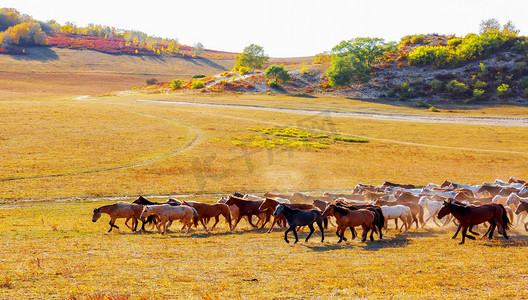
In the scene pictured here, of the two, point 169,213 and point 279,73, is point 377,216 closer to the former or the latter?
point 169,213

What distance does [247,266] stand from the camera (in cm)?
1238

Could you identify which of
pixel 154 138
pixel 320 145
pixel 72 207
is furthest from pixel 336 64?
A: pixel 72 207

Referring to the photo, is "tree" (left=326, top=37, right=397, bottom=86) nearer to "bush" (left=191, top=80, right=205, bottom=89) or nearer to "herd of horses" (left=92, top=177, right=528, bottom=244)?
"bush" (left=191, top=80, right=205, bottom=89)

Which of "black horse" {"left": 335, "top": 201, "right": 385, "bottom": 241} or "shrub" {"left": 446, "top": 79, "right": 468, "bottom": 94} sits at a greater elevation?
"shrub" {"left": 446, "top": 79, "right": 468, "bottom": 94}

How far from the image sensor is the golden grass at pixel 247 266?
1003cm

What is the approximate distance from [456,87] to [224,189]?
81853 mm

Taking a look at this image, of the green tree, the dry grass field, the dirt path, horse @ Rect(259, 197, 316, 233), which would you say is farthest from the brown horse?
the green tree

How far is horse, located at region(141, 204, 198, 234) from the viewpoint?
A: 18.2m

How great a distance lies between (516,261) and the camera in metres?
12.9

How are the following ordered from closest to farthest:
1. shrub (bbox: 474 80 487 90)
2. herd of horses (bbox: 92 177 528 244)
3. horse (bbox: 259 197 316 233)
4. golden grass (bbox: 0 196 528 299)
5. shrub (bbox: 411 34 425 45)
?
1. golden grass (bbox: 0 196 528 299)
2. herd of horses (bbox: 92 177 528 244)
3. horse (bbox: 259 197 316 233)
4. shrub (bbox: 474 80 487 90)
5. shrub (bbox: 411 34 425 45)

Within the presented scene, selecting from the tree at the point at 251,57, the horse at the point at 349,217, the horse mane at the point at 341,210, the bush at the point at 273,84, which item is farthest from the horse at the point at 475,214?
the tree at the point at 251,57

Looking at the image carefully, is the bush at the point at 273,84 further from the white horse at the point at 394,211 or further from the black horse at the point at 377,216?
the black horse at the point at 377,216

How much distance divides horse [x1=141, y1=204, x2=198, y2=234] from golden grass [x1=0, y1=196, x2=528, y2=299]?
0.71m

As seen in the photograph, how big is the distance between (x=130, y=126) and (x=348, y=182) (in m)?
34.1
